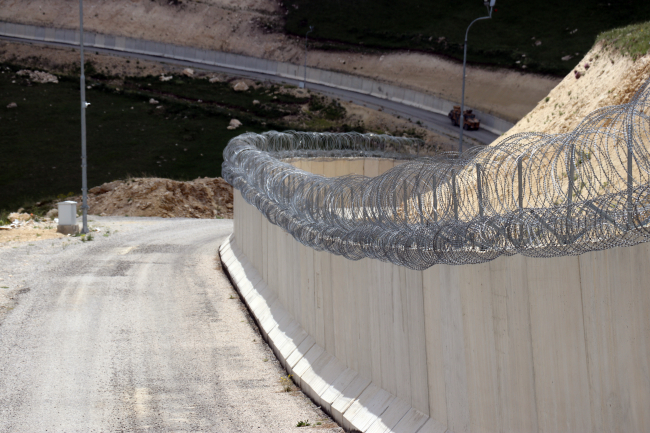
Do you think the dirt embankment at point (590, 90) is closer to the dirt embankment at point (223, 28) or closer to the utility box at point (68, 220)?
the utility box at point (68, 220)

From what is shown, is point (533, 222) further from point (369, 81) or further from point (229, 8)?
point (229, 8)

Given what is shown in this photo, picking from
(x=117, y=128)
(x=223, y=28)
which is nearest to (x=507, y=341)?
(x=117, y=128)

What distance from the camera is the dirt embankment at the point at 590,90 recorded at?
20.3m

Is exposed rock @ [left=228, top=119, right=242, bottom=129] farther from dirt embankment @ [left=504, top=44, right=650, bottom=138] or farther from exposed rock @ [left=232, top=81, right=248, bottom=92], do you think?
dirt embankment @ [left=504, top=44, right=650, bottom=138]

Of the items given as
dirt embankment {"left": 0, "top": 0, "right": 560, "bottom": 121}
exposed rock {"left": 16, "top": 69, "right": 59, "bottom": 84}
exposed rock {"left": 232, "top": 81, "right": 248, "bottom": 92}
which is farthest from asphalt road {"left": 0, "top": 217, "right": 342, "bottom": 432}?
dirt embankment {"left": 0, "top": 0, "right": 560, "bottom": 121}

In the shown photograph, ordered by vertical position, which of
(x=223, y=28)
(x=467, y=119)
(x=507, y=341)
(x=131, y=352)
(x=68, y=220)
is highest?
(x=223, y=28)

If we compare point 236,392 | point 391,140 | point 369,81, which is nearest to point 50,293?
point 236,392

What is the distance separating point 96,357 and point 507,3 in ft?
262

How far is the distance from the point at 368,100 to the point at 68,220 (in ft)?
153

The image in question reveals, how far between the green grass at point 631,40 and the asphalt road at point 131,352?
14.6 meters

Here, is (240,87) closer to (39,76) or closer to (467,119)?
(39,76)

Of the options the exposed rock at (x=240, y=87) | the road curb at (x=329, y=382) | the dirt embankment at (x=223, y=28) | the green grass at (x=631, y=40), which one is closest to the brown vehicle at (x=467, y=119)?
the dirt embankment at (x=223, y=28)

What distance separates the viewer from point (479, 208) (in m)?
6.93

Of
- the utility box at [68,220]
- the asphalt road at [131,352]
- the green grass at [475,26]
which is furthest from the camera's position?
the green grass at [475,26]
